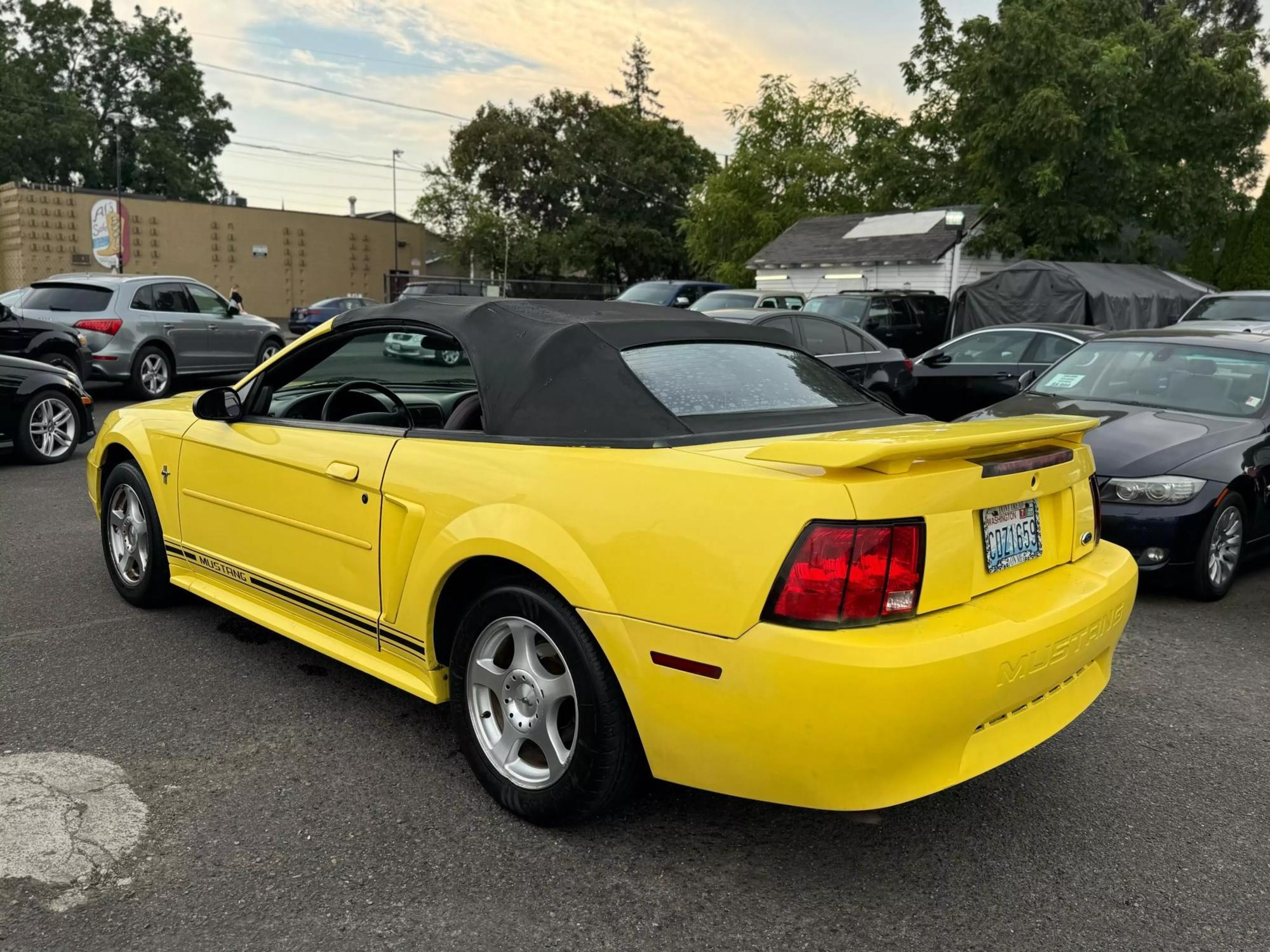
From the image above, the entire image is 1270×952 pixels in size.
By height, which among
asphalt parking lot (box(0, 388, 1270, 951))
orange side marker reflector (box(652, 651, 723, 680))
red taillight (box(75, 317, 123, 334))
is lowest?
asphalt parking lot (box(0, 388, 1270, 951))

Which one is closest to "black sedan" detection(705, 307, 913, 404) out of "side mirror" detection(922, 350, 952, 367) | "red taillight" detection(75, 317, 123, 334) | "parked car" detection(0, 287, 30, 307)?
"side mirror" detection(922, 350, 952, 367)

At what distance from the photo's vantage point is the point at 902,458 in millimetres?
2482

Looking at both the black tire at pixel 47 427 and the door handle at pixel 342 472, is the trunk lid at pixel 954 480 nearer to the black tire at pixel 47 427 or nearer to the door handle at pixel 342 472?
the door handle at pixel 342 472

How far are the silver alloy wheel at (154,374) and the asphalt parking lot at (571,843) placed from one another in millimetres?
10115

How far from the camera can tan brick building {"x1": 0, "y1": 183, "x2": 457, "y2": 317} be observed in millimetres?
42344

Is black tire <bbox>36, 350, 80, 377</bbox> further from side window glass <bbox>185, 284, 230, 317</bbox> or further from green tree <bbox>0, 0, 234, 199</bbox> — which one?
green tree <bbox>0, 0, 234, 199</bbox>

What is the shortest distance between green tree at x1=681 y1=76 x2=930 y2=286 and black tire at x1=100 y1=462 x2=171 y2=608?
30808 millimetres

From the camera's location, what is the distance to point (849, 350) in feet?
36.0

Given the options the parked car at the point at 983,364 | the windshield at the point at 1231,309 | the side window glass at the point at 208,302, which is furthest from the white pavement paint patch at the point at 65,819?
the windshield at the point at 1231,309

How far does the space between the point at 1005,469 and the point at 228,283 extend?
50084mm

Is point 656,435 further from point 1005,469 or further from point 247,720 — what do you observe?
point 247,720

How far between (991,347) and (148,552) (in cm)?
920

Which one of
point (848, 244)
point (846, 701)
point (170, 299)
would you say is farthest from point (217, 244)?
point (846, 701)

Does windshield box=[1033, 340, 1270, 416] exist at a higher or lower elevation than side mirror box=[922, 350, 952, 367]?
higher
